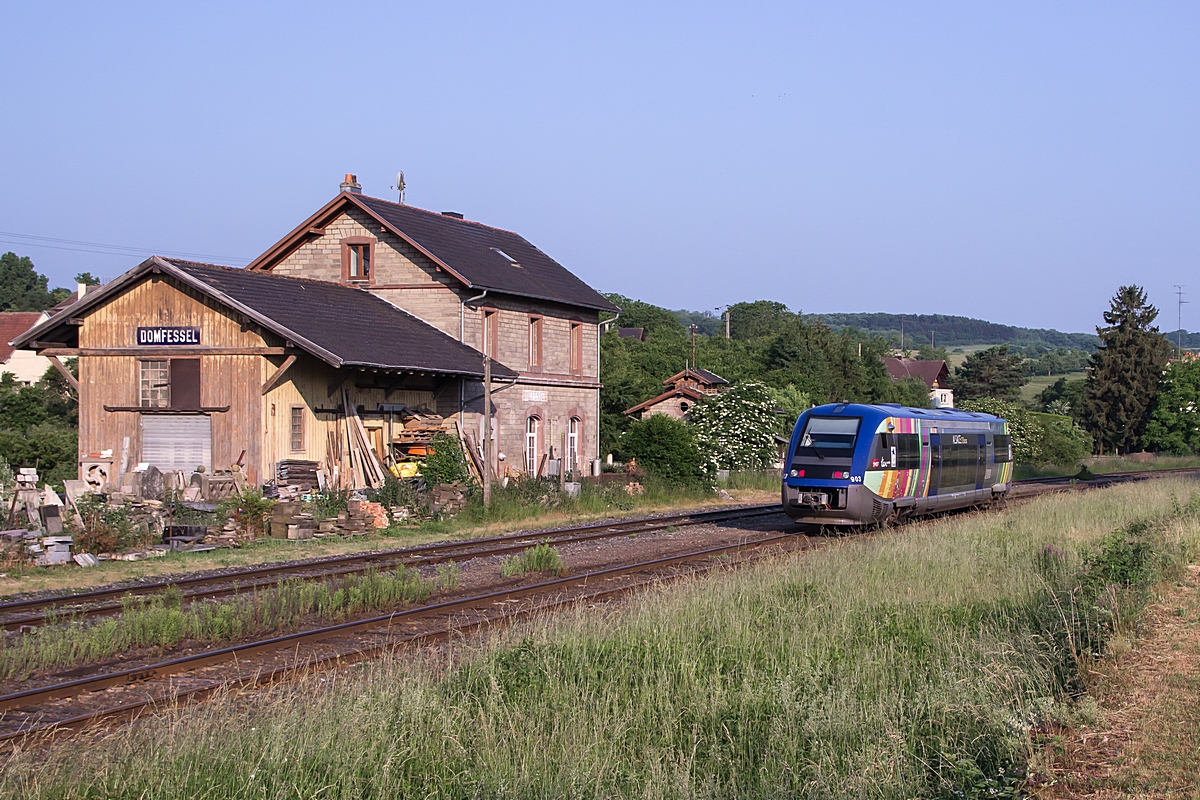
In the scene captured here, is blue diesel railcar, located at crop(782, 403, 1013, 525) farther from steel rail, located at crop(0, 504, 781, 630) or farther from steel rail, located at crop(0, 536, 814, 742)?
steel rail, located at crop(0, 536, 814, 742)

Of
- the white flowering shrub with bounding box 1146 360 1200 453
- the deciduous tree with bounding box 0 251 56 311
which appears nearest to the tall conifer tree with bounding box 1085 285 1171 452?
the white flowering shrub with bounding box 1146 360 1200 453

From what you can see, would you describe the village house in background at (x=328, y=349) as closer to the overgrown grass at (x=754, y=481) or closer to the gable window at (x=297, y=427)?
the gable window at (x=297, y=427)

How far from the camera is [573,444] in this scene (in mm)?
36812

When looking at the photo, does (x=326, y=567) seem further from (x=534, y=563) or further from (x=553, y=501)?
(x=553, y=501)

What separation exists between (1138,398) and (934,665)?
7237cm

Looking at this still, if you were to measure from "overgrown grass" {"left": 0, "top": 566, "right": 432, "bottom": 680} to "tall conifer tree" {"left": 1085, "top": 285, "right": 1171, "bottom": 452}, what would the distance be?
69400 millimetres

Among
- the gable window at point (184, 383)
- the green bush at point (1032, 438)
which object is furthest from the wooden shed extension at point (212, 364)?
the green bush at point (1032, 438)

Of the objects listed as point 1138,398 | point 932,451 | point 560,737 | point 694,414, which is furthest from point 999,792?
point 1138,398

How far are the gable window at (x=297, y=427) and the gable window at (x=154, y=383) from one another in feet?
9.38

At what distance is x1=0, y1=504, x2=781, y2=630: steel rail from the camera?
538 inches

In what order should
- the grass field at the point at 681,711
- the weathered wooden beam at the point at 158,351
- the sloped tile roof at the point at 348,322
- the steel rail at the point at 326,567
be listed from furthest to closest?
the sloped tile roof at the point at 348,322, the weathered wooden beam at the point at 158,351, the steel rail at the point at 326,567, the grass field at the point at 681,711

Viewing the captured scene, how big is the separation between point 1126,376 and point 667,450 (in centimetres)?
5258

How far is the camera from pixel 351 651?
10844 millimetres

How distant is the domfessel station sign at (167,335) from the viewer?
25109 millimetres
